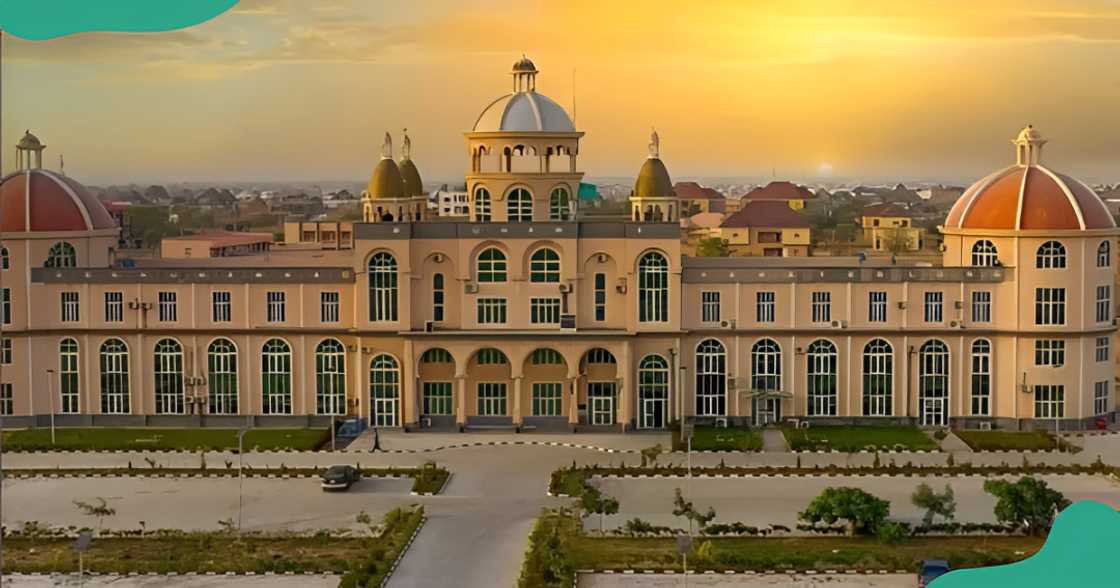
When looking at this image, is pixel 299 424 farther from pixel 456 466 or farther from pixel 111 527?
pixel 111 527

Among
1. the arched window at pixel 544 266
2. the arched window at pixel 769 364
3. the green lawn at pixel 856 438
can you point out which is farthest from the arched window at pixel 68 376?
the green lawn at pixel 856 438

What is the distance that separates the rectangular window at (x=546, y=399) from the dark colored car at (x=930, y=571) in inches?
326

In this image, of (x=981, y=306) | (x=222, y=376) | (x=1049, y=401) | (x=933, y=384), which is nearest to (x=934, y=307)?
(x=981, y=306)

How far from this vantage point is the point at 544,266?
19.4m

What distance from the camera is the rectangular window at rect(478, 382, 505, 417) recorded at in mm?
19484

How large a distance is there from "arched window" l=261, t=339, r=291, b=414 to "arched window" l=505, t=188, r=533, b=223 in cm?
347

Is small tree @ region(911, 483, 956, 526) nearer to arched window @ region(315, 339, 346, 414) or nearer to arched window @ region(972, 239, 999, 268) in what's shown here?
arched window @ region(972, 239, 999, 268)

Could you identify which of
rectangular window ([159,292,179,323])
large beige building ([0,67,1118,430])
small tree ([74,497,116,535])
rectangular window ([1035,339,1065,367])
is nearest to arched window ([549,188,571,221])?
large beige building ([0,67,1118,430])

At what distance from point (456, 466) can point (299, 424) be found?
11.6 feet

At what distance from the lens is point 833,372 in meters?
19.6

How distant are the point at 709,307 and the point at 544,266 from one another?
88.4 inches

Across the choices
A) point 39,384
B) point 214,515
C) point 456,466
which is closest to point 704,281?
point 456,466

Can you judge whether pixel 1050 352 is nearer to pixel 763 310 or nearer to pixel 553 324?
pixel 763 310

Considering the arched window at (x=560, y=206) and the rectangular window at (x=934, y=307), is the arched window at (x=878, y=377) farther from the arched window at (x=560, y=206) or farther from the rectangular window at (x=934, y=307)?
the arched window at (x=560, y=206)
